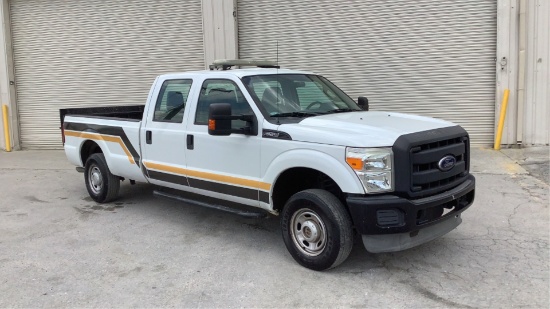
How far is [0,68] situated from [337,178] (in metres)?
11.9

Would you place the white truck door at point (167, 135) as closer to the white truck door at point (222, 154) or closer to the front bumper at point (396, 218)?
the white truck door at point (222, 154)

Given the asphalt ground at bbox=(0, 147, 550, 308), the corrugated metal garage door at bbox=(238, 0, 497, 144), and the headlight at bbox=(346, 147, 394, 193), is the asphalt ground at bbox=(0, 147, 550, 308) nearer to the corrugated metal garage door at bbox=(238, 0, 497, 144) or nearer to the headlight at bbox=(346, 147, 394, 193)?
the headlight at bbox=(346, 147, 394, 193)

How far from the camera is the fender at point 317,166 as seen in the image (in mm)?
4215

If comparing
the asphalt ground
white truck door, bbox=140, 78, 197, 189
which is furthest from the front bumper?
white truck door, bbox=140, 78, 197, 189

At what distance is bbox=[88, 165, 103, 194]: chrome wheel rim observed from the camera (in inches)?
288

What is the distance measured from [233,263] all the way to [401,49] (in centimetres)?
720

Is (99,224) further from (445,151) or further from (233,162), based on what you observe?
(445,151)

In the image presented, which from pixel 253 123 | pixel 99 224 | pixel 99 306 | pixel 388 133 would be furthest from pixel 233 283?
pixel 99 224

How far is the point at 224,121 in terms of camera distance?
15.9 feet

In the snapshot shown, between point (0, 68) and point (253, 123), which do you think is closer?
point (253, 123)

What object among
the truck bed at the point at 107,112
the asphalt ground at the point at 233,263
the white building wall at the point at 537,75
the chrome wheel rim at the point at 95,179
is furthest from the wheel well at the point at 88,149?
the white building wall at the point at 537,75

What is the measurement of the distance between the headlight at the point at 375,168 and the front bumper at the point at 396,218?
94 millimetres

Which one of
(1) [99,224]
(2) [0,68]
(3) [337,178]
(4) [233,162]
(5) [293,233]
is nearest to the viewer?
(3) [337,178]

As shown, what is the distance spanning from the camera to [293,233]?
4715mm
